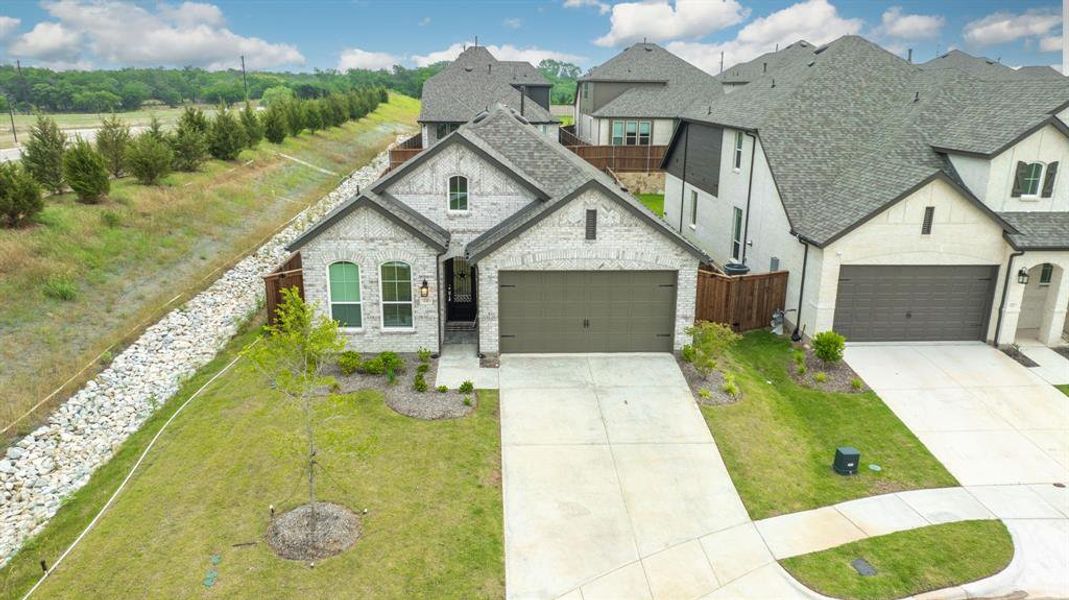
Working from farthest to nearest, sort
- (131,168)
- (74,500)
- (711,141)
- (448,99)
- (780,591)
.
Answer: (448,99) < (131,168) < (711,141) < (74,500) < (780,591)

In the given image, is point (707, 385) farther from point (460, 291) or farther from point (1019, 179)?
point (1019, 179)

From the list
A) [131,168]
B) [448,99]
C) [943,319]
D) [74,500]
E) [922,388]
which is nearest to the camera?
[74,500]

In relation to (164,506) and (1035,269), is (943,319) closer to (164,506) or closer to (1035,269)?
(1035,269)

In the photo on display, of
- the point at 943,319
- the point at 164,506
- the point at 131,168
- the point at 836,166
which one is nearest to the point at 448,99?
the point at 131,168

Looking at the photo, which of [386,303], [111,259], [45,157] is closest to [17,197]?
[111,259]

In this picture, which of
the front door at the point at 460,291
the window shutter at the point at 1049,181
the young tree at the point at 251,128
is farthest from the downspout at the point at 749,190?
the young tree at the point at 251,128

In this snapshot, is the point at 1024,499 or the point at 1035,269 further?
the point at 1035,269

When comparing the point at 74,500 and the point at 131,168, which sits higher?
the point at 131,168
